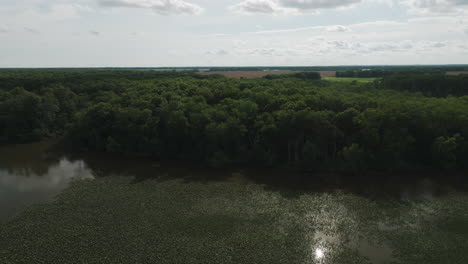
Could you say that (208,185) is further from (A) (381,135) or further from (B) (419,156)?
(B) (419,156)

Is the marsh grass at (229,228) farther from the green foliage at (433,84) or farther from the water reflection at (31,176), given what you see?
the green foliage at (433,84)

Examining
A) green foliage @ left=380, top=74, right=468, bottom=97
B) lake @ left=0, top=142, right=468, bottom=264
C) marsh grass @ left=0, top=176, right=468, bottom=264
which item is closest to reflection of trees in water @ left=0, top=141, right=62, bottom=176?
lake @ left=0, top=142, right=468, bottom=264

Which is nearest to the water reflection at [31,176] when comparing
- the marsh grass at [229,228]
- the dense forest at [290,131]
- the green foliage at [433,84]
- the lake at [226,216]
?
the lake at [226,216]

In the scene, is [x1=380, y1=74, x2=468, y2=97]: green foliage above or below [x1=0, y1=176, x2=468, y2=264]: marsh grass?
above

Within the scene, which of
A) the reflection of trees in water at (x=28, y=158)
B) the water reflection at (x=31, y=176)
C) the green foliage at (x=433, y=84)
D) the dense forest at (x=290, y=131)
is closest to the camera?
the water reflection at (x=31, y=176)

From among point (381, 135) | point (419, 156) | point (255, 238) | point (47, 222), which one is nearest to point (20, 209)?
point (47, 222)

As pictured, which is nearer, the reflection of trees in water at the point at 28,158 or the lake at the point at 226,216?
the lake at the point at 226,216

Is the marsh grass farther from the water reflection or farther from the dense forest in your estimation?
the dense forest
